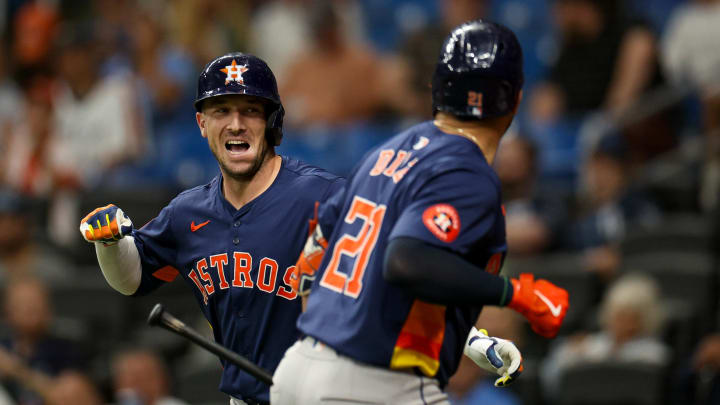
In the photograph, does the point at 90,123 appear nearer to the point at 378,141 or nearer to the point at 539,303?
the point at 378,141

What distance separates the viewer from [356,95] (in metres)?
9.87

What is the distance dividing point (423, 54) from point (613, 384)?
3.21 metres

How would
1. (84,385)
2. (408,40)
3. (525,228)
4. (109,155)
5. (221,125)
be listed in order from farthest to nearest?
(109,155), (408,40), (525,228), (84,385), (221,125)

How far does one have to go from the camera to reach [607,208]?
810cm

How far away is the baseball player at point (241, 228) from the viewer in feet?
13.4

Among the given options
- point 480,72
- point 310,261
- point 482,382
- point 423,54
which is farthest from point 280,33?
point 480,72

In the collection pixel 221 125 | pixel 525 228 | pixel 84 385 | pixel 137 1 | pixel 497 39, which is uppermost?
pixel 497 39

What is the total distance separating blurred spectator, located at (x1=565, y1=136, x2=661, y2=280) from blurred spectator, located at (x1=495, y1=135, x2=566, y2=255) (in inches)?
6.2

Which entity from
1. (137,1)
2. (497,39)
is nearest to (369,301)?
(497,39)

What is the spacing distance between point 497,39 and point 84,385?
4.94 meters

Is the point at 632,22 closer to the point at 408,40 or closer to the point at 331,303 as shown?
the point at 408,40

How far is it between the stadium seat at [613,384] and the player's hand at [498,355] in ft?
10.2

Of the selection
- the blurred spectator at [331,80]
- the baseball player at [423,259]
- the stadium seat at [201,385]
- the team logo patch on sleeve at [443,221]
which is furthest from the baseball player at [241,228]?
the blurred spectator at [331,80]

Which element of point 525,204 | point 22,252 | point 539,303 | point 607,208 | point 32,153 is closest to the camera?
point 539,303
